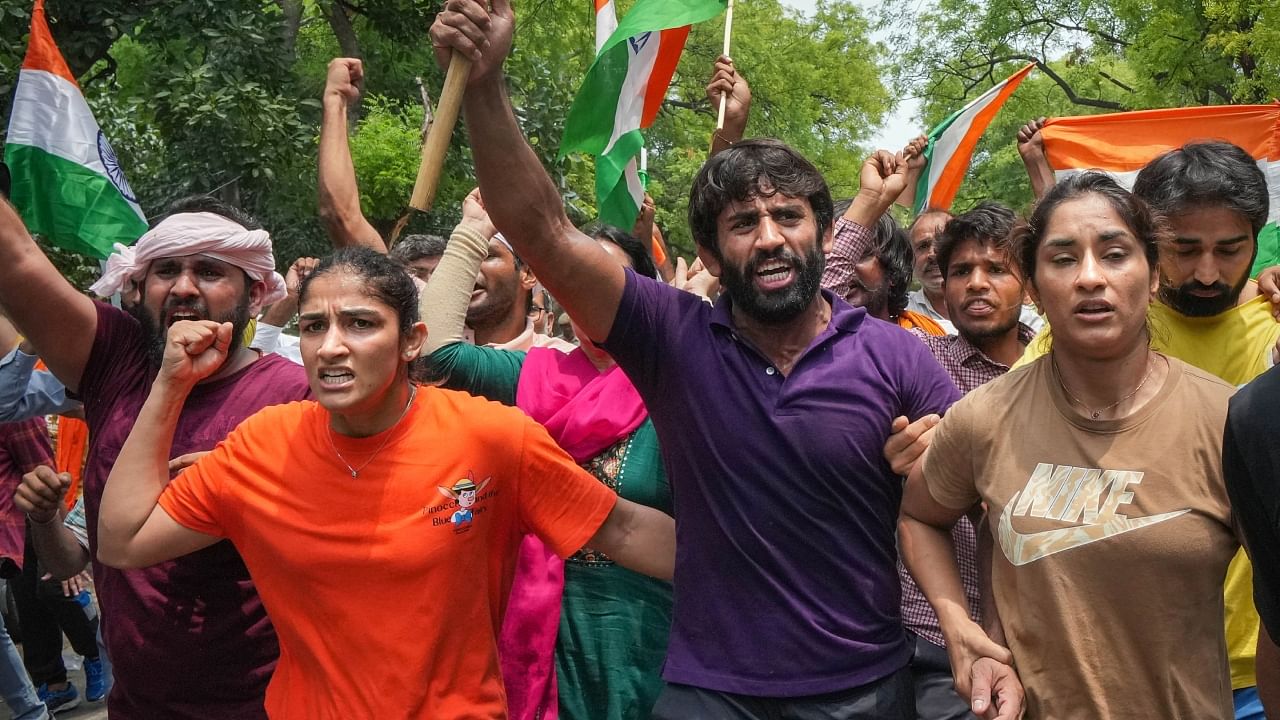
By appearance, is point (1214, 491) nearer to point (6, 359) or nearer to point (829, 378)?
point (829, 378)

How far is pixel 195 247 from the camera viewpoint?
3535 mm

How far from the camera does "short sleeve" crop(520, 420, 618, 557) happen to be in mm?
3133

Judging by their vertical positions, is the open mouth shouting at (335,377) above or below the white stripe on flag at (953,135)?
below

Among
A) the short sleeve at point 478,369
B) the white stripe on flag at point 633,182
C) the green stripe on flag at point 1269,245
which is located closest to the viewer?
the short sleeve at point 478,369

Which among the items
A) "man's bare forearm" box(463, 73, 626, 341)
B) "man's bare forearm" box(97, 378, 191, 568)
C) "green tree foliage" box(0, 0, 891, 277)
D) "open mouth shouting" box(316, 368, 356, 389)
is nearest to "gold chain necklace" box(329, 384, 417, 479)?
"open mouth shouting" box(316, 368, 356, 389)

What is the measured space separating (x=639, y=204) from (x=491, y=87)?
1977mm

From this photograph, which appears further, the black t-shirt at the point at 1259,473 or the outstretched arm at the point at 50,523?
the outstretched arm at the point at 50,523

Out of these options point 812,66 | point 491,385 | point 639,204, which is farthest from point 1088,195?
point 812,66

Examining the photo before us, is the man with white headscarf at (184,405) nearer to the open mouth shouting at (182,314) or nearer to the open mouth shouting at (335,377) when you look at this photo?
the open mouth shouting at (182,314)

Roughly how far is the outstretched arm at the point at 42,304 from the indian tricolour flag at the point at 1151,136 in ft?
13.1

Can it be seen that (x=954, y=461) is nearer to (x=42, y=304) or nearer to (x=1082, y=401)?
(x=1082, y=401)

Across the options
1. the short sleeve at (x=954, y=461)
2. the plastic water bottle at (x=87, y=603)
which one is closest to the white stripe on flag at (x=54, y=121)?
the plastic water bottle at (x=87, y=603)

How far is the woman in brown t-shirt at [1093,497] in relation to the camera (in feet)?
7.89

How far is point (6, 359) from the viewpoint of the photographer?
14.8ft
